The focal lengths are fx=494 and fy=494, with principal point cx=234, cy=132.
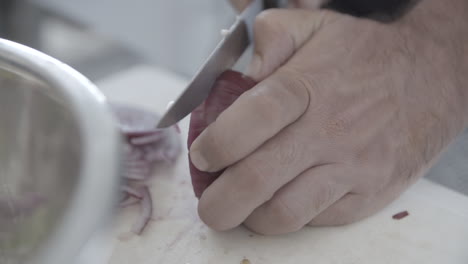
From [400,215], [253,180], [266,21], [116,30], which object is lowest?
[116,30]

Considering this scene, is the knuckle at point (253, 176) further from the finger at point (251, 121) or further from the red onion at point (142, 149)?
the red onion at point (142, 149)

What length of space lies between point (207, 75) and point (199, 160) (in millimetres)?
160

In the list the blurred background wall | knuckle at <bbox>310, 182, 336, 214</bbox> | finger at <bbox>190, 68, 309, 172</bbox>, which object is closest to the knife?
finger at <bbox>190, 68, 309, 172</bbox>

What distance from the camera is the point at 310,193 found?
693 mm

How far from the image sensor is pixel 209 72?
2.50 ft

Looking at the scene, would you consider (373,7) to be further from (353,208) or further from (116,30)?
(116,30)

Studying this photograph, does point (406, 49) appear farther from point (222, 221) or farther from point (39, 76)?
point (39, 76)

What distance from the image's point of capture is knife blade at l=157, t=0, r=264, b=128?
0.74 metres

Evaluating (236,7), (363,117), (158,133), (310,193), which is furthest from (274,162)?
(236,7)

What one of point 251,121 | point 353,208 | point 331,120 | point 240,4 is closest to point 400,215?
point 353,208

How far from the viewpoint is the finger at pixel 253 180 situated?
0.66 m

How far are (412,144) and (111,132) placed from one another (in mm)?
590

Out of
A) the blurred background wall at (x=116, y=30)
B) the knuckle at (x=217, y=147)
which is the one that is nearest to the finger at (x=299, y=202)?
the knuckle at (x=217, y=147)

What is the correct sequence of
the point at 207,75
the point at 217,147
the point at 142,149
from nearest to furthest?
1. the point at 217,147
2. the point at 207,75
3. the point at 142,149
